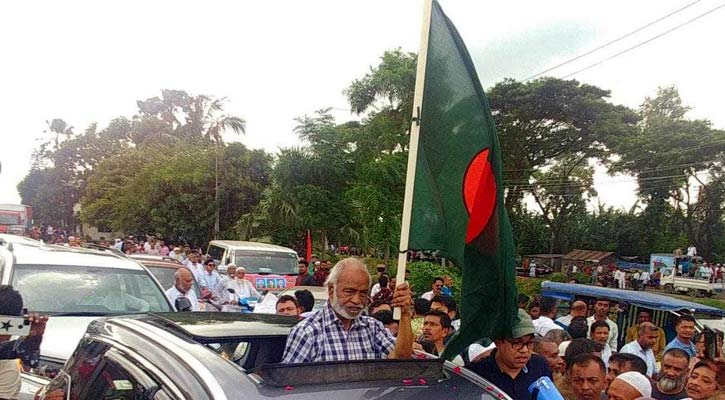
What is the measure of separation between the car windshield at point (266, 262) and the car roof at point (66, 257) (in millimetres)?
6720

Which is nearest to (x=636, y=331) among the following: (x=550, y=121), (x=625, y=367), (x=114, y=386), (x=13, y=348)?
(x=625, y=367)

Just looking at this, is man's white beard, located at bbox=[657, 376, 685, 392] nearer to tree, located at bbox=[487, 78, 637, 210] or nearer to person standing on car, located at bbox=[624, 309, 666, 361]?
person standing on car, located at bbox=[624, 309, 666, 361]

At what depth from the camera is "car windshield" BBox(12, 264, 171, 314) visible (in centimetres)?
611

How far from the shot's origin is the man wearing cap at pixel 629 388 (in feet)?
11.5

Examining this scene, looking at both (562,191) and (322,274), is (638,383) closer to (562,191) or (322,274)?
(322,274)

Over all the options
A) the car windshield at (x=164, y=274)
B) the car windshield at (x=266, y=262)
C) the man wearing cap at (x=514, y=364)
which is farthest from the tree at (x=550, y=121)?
the man wearing cap at (x=514, y=364)

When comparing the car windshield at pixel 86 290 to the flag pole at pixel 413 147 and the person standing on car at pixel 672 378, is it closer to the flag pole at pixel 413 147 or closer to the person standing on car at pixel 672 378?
the flag pole at pixel 413 147

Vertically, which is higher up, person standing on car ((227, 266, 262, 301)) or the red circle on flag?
the red circle on flag

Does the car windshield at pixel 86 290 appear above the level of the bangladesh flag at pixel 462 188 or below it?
below

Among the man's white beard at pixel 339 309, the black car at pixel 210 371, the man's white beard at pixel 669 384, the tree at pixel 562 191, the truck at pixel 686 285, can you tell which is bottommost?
the truck at pixel 686 285

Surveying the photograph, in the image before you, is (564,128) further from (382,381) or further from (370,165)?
(382,381)

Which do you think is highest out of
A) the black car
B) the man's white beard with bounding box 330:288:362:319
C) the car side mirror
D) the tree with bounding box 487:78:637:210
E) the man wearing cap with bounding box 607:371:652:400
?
the tree with bounding box 487:78:637:210

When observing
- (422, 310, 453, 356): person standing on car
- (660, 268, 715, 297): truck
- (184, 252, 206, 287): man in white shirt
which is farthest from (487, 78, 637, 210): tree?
(422, 310, 453, 356): person standing on car

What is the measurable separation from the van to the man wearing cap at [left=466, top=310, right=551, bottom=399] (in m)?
10.2
